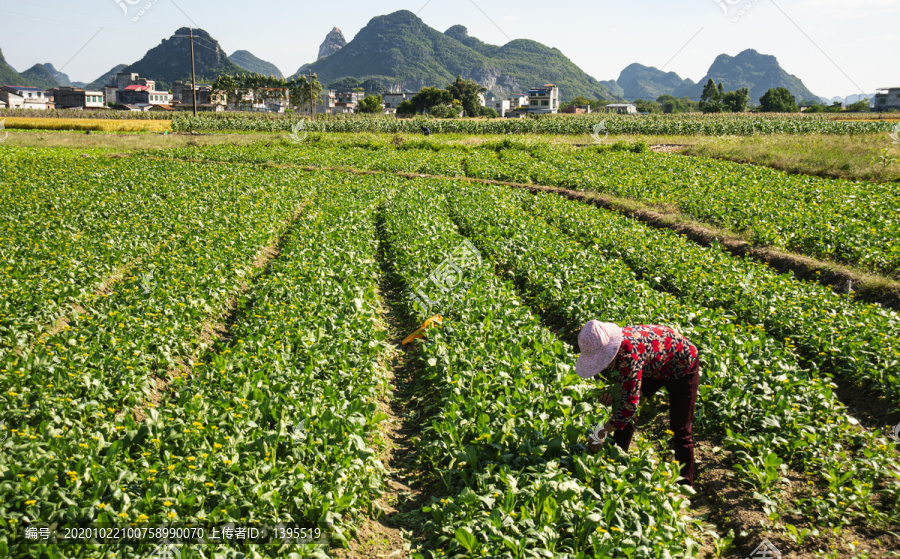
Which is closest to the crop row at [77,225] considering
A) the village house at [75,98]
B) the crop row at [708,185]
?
the crop row at [708,185]

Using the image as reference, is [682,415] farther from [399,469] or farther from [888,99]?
[888,99]

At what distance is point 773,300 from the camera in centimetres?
888

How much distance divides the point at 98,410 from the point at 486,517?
431 centimetres

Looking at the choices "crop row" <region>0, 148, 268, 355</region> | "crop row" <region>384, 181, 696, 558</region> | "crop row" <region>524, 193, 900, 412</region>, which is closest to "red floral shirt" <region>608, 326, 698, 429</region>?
"crop row" <region>384, 181, 696, 558</region>

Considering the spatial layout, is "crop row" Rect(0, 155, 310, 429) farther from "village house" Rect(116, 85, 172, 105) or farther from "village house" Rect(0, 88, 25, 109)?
"village house" Rect(116, 85, 172, 105)

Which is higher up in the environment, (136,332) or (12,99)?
(12,99)

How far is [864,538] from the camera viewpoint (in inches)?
183

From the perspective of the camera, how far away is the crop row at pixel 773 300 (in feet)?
23.2

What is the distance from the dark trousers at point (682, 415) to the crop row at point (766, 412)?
1.70ft

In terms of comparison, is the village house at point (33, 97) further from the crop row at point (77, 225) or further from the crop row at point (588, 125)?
the crop row at point (77, 225)

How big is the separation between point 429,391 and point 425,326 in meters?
1.45

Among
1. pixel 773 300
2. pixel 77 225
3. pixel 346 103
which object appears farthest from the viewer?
pixel 346 103

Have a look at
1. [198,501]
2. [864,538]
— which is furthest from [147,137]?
[864,538]

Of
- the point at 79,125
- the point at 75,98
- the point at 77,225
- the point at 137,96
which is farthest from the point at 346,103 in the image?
the point at 77,225
